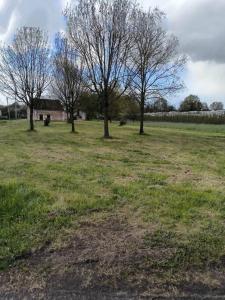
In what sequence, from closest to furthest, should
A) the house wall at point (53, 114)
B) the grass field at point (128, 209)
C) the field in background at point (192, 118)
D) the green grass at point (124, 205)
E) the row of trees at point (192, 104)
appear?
the grass field at point (128, 209) → the green grass at point (124, 205) → the field in background at point (192, 118) → the house wall at point (53, 114) → the row of trees at point (192, 104)

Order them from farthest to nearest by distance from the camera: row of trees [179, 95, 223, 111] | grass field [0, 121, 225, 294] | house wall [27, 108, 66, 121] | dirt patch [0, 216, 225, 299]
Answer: row of trees [179, 95, 223, 111] → house wall [27, 108, 66, 121] → grass field [0, 121, 225, 294] → dirt patch [0, 216, 225, 299]

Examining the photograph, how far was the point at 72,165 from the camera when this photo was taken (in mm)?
11953

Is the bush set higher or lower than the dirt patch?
lower

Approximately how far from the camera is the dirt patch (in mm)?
3994

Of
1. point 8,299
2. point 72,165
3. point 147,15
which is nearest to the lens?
point 8,299

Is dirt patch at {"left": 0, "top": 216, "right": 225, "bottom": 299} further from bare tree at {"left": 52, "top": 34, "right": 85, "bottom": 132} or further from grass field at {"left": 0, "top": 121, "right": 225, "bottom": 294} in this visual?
bare tree at {"left": 52, "top": 34, "right": 85, "bottom": 132}

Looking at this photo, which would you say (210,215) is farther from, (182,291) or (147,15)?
(147,15)

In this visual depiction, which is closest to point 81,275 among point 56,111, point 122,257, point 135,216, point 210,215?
point 122,257

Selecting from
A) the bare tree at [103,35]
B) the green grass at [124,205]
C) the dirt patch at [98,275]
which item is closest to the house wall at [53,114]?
the bare tree at [103,35]

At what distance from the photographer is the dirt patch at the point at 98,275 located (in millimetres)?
3994

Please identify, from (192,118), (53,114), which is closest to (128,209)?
(192,118)

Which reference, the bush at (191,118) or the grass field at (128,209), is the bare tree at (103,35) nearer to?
the grass field at (128,209)

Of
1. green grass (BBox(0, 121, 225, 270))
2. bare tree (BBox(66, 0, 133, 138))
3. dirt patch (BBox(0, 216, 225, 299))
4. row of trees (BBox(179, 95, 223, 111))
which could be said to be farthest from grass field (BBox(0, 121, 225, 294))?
row of trees (BBox(179, 95, 223, 111))

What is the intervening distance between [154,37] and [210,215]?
27634 mm
